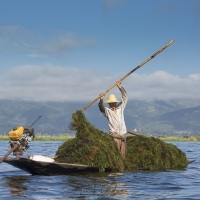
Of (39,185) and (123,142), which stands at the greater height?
(123,142)

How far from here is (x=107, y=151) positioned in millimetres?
17359

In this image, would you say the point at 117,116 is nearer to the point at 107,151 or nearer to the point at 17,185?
the point at 107,151

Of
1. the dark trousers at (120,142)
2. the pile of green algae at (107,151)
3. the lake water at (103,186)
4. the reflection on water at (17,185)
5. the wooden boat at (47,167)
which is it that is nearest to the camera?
the lake water at (103,186)

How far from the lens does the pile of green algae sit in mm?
17172

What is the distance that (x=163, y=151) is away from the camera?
20.4 metres

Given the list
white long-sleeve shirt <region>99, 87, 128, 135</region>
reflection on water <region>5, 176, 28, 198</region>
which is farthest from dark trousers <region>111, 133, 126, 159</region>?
reflection on water <region>5, 176, 28, 198</region>

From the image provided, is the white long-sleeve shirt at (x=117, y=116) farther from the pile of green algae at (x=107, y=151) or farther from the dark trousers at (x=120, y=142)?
the pile of green algae at (x=107, y=151)

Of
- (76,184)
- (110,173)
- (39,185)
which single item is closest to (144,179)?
(110,173)

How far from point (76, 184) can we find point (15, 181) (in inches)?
91.7

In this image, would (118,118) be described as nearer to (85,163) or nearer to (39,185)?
(85,163)

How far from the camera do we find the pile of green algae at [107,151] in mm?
17172

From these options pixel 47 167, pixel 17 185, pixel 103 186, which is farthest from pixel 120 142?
pixel 17 185

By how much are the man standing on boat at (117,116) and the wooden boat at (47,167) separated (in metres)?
2.16

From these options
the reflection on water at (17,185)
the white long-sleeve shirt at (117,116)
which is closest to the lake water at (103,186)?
the reflection on water at (17,185)
